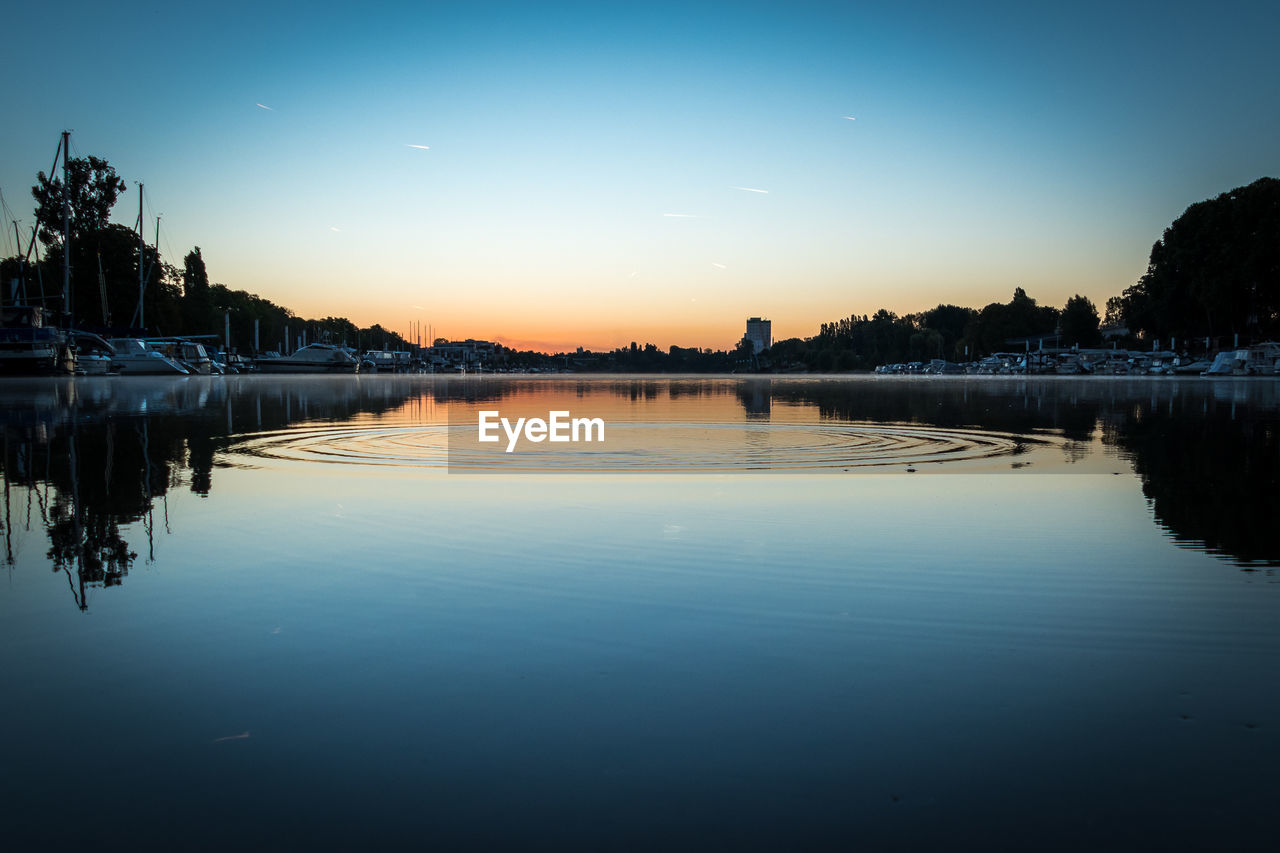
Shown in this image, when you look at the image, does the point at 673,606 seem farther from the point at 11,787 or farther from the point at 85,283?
the point at 85,283

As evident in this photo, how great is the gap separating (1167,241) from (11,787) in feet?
378

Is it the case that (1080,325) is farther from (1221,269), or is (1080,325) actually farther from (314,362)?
(314,362)

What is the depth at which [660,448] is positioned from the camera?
14.7 m

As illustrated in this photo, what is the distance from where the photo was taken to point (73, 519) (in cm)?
784

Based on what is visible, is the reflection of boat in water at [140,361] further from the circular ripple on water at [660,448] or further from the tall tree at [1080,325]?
the tall tree at [1080,325]

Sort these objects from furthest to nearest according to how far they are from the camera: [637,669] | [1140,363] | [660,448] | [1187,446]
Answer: [1140,363], [1187,446], [660,448], [637,669]

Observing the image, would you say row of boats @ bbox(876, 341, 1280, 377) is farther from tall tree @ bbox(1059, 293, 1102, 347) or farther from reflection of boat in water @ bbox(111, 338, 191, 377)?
reflection of boat in water @ bbox(111, 338, 191, 377)

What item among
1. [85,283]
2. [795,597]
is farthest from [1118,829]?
[85,283]

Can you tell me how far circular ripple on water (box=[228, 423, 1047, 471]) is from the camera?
12.5m

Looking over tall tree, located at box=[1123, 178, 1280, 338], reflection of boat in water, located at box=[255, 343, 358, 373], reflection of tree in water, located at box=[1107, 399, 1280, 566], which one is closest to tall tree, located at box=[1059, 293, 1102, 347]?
tall tree, located at box=[1123, 178, 1280, 338]

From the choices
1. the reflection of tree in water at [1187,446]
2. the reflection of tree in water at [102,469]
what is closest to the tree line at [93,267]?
the reflection of tree in water at [102,469]

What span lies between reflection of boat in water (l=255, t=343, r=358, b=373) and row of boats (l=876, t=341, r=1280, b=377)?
302 feet

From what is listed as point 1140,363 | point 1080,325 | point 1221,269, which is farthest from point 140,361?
point 1080,325

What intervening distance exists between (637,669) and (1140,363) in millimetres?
128527
